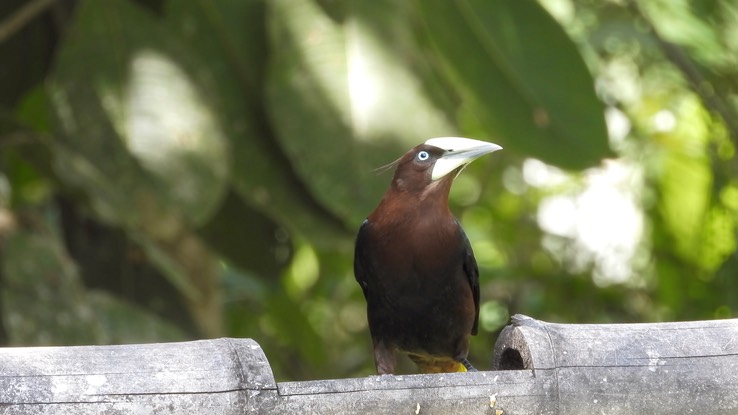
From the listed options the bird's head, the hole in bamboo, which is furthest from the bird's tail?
the hole in bamboo

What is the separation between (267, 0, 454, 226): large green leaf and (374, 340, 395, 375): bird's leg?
0.73 metres

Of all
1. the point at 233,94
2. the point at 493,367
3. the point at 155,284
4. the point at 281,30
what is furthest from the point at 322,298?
the point at 493,367

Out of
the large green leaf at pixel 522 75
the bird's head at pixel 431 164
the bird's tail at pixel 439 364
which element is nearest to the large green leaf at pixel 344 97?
the large green leaf at pixel 522 75

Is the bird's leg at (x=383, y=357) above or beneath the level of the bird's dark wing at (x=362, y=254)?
beneath

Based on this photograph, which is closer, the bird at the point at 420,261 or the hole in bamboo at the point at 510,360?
the hole in bamboo at the point at 510,360

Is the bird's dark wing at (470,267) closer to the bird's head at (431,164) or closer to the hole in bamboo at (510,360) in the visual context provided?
the bird's head at (431,164)

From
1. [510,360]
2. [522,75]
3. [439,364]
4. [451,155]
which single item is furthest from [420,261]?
[522,75]

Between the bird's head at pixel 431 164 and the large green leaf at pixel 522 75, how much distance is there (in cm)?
114

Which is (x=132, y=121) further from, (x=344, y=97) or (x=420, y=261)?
(x=420, y=261)

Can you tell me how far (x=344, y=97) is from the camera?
3.83 m

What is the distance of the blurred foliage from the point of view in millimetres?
3807

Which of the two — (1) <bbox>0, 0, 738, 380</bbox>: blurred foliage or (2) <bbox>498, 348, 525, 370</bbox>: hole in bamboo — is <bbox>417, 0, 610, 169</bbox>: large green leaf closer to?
(1) <bbox>0, 0, 738, 380</bbox>: blurred foliage

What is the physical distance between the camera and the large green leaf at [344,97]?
371 cm

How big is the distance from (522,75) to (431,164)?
1298 millimetres
